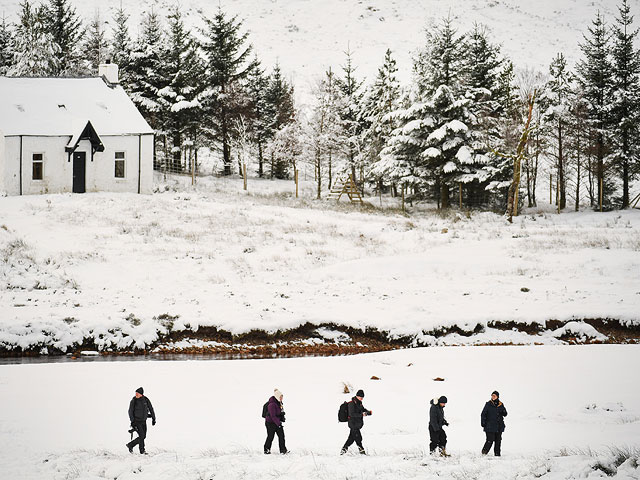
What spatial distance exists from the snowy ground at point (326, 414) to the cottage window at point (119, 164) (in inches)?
1012

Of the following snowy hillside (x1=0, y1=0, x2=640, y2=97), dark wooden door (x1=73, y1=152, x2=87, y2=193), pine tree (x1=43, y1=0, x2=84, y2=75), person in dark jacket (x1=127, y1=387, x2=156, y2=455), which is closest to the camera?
person in dark jacket (x1=127, y1=387, x2=156, y2=455)

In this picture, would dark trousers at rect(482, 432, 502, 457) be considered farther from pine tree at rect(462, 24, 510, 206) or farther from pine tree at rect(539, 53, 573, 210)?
pine tree at rect(539, 53, 573, 210)

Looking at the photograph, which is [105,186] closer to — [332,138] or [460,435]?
[332,138]

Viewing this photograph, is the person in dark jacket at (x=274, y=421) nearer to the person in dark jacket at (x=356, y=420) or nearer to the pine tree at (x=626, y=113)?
the person in dark jacket at (x=356, y=420)

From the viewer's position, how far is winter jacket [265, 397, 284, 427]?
35.1 ft

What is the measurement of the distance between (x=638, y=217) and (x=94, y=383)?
3531 cm

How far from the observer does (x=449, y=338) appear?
20.2 m

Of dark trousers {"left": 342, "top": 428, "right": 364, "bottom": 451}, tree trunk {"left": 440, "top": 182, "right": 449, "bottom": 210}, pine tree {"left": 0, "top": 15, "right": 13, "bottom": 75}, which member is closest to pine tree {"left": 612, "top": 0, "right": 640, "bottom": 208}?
tree trunk {"left": 440, "top": 182, "right": 449, "bottom": 210}

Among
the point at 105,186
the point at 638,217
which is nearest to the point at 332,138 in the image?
the point at 105,186

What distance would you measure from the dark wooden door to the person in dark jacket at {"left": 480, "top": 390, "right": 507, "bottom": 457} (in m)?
34.2

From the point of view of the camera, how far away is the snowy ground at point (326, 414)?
970 cm

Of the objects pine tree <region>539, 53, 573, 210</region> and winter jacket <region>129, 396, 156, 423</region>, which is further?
pine tree <region>539, 53, 573, 210</region>

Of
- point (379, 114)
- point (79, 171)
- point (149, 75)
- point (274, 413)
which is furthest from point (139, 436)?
point (149, 75)

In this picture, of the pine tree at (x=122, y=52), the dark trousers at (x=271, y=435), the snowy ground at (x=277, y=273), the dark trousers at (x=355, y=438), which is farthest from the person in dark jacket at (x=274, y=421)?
the pine tree at (x=122, y=52)
